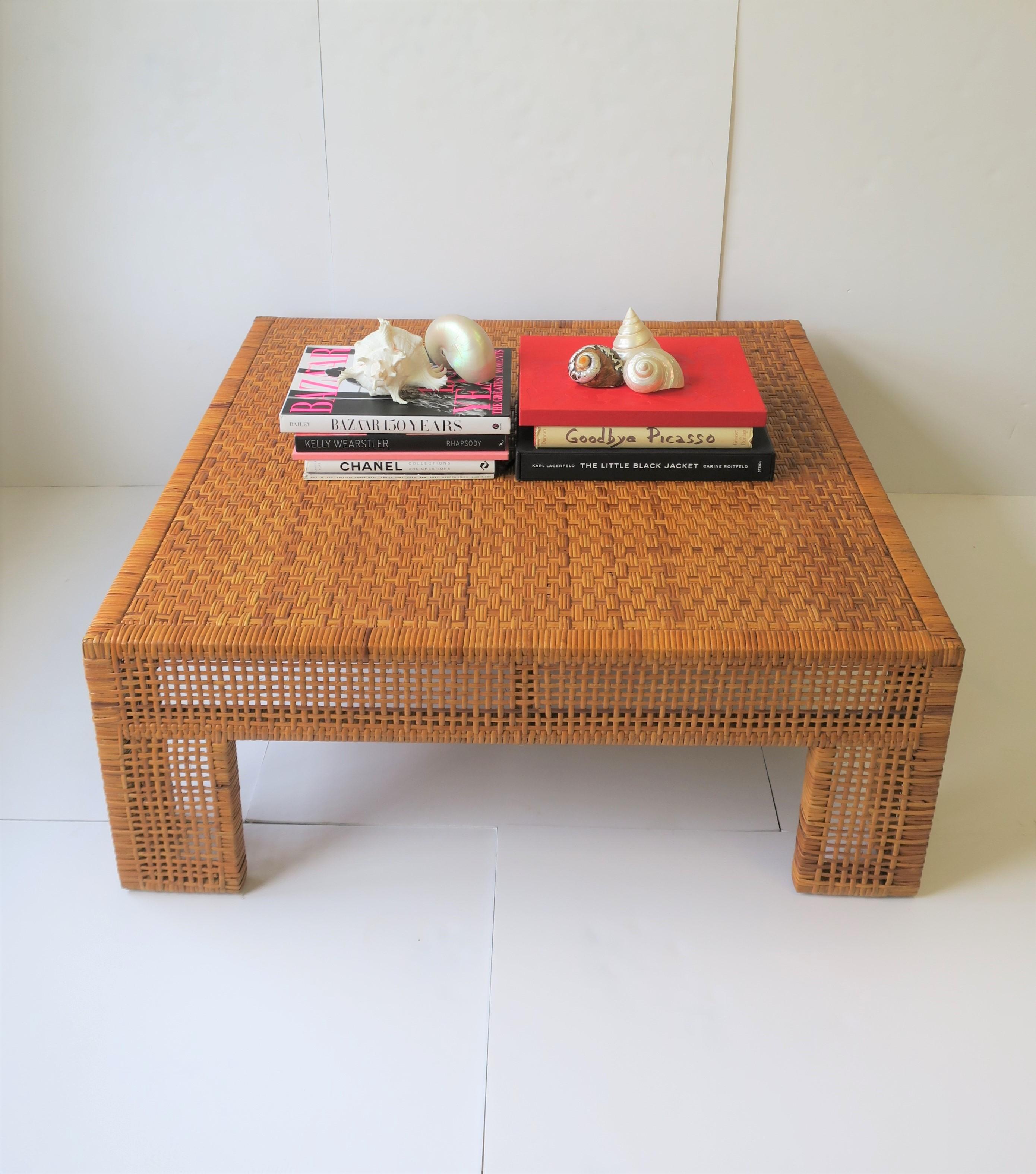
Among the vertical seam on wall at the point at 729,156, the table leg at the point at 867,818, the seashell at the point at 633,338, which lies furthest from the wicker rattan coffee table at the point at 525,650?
the vertical seam on wall at the point at 729,156

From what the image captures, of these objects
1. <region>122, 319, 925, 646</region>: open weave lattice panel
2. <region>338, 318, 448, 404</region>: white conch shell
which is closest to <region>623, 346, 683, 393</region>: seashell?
<region>122, 319, 925, 646</region>: open weave lattice panel

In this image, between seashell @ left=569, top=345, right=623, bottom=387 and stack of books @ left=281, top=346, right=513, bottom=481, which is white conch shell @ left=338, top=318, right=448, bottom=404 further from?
seashell @ left=569, top=345, right=623, bottom=387

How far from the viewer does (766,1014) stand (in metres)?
1.12

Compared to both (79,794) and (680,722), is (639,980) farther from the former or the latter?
(79,794)

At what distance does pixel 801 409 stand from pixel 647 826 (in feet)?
1.93

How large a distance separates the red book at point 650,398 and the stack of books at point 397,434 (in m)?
0.05

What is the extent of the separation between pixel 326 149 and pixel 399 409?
0.57 metres

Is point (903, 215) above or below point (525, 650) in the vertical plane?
above

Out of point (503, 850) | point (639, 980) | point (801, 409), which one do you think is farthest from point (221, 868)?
point (801, 409)

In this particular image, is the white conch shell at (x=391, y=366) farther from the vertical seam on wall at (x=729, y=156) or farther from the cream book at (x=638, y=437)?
the vertical seam on wall at (x=729, y=156)

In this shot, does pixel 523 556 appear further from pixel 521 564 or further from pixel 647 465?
pixel 647 465

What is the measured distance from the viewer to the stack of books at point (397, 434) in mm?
1354

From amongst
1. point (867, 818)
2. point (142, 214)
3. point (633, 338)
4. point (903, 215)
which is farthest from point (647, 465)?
point (142, 214)

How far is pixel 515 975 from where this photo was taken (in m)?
1.16
